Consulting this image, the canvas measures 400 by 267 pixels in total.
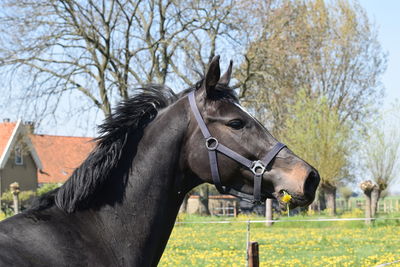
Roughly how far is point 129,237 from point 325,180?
2890 cm

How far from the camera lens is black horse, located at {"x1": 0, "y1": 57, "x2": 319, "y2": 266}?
3.12m

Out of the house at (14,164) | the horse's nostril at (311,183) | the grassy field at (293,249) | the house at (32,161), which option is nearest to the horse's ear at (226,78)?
the horse's nostril at (311,183)

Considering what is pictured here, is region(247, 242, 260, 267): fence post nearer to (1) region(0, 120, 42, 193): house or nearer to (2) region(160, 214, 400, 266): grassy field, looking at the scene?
(2) region(160, 214, 400, 266): grassy field

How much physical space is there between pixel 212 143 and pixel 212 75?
41cm

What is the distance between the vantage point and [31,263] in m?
2.83

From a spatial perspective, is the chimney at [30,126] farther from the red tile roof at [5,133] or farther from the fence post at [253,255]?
the red tile roof at [5,133]

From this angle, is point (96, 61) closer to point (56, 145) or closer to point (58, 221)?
point (58, 221)

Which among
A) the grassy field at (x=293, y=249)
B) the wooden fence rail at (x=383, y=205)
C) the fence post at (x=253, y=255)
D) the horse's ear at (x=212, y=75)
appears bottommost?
the wooden fence rail at (x=383, y=205)

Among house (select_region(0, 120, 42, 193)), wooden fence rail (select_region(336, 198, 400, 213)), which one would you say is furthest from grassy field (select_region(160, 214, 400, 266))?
house (select_region(0, 120, 42, 193))

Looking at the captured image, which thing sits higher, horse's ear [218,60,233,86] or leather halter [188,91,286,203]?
horse's ear [218,60,233,86]

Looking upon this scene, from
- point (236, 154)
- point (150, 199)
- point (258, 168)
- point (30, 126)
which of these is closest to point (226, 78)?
point (236, 154)

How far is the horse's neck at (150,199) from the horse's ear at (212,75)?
247mm

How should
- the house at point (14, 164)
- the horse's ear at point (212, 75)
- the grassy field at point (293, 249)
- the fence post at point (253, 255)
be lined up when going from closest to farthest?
the horse's ear at point (212, 75), the fence post at point (253, 255), the grassy field at point (293, 249), the house at point (14, 164)

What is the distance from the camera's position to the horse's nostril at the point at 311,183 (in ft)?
10.5
